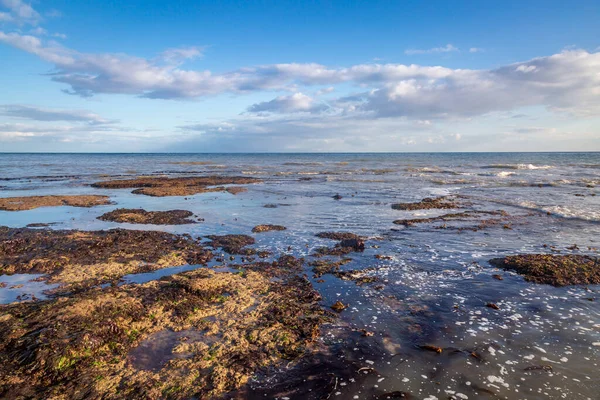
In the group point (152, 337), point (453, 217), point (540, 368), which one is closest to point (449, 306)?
point (540, 368)

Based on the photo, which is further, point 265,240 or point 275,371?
point 265,240

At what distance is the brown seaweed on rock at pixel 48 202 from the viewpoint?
24.8 metres

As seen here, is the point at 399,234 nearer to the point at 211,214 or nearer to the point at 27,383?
the point at 211,214

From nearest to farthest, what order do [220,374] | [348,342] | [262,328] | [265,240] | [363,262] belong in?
[220,374]
[348,342]
[262,328]
[363,262]
[265,240]

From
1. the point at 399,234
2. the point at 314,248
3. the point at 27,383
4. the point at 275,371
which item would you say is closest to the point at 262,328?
the point at 275,371

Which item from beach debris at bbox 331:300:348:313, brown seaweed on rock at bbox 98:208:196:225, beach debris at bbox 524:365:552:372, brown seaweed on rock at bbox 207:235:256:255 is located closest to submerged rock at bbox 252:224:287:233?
brown seaweed on rock at bbox 207:235:256:255

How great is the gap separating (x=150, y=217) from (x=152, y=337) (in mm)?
14808

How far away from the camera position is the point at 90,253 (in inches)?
533

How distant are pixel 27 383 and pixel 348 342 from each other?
249 inches

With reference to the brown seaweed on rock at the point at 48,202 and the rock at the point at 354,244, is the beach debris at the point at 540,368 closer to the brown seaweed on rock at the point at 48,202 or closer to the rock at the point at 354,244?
the rock at the point at 354,244

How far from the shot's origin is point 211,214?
74.9ft

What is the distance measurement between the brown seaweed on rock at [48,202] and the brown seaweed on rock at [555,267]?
90.1ft

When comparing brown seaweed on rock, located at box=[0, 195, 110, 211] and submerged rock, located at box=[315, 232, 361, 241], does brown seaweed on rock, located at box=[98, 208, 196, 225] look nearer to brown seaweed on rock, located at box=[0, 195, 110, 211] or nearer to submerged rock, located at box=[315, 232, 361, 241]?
brown seaweed on rock, located at box=[0, 195, 110, 211]

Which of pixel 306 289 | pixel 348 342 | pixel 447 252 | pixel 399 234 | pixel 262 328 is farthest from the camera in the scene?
pixel 399 234
